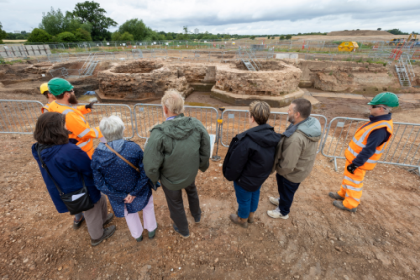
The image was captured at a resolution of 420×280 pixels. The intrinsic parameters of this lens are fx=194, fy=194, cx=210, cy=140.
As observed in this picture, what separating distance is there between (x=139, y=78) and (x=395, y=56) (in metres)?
21.3

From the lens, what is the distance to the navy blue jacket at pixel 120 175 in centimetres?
208

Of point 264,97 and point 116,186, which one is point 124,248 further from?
point 264,97

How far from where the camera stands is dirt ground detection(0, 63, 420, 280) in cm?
249

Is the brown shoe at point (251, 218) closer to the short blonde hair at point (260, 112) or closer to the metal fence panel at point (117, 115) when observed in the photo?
the short blonde hair at point (260, 112)

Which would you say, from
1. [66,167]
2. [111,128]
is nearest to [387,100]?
[111,128]

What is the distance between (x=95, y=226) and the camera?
2727mm

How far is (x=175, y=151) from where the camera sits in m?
2.16

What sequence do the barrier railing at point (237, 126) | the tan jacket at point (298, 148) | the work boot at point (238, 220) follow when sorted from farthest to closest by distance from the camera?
1. the barrier railing at point (237, 126)
2. the work boot at point (238, 220)
3. the tan jacket at point (298, 148)

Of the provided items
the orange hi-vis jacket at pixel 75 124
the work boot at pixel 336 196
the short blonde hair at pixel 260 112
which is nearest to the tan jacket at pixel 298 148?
the short blonde hair at pixel 260 112

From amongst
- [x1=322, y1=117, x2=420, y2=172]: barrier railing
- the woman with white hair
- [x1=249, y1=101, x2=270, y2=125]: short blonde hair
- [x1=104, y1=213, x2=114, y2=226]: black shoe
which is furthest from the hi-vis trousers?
[x1=104, y1=213, x2=114, y2=226]: black shoe

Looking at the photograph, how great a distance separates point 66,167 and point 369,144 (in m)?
3.98

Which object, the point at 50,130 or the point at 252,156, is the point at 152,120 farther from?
the point at 252,156

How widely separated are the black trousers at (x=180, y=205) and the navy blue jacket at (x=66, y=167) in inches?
37.2

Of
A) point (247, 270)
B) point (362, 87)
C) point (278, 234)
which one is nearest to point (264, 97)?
point (278, 234)
